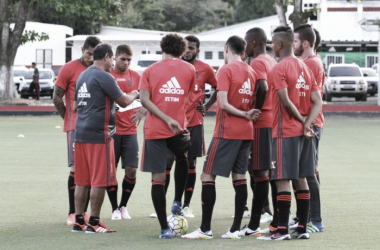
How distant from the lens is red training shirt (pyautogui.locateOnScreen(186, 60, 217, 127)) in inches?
420

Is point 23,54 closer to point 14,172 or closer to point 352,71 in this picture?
point 352,71

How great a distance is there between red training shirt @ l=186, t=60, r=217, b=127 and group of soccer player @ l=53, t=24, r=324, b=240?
1.28m

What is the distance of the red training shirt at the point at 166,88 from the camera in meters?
8.91

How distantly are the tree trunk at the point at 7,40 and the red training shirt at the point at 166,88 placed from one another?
28.8 meters

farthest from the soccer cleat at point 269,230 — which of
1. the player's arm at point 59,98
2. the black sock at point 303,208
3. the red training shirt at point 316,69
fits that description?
the player's arm at point 59,98

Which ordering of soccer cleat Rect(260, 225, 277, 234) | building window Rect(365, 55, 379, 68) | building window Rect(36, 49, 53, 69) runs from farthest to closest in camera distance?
building window Rect(36, 49, 53, 69) < building window Rect(365, 55, 379, 68) < soccer cleat Rect(260, 225, 277, 234)

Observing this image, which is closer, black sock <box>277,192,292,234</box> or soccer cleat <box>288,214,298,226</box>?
black sock <box>277,192,292,234</box>

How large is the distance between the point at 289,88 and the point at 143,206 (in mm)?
3323

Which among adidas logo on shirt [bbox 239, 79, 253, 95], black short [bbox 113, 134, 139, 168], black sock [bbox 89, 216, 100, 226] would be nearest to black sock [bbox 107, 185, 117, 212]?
black short [bbox 113, 134, 139, 168]

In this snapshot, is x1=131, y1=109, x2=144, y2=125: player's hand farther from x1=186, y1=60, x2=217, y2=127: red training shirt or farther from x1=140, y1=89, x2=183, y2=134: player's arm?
x1=140, y1=89, x2=183, y2=134: player's arm

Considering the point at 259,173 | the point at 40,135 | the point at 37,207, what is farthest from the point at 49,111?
the point at 259,173

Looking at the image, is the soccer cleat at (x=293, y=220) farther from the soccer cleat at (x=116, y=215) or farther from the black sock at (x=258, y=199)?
the soccer cleat at (x=116, y=215)

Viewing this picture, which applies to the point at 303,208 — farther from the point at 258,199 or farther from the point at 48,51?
the point at 48,51

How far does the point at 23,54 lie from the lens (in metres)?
64.1
